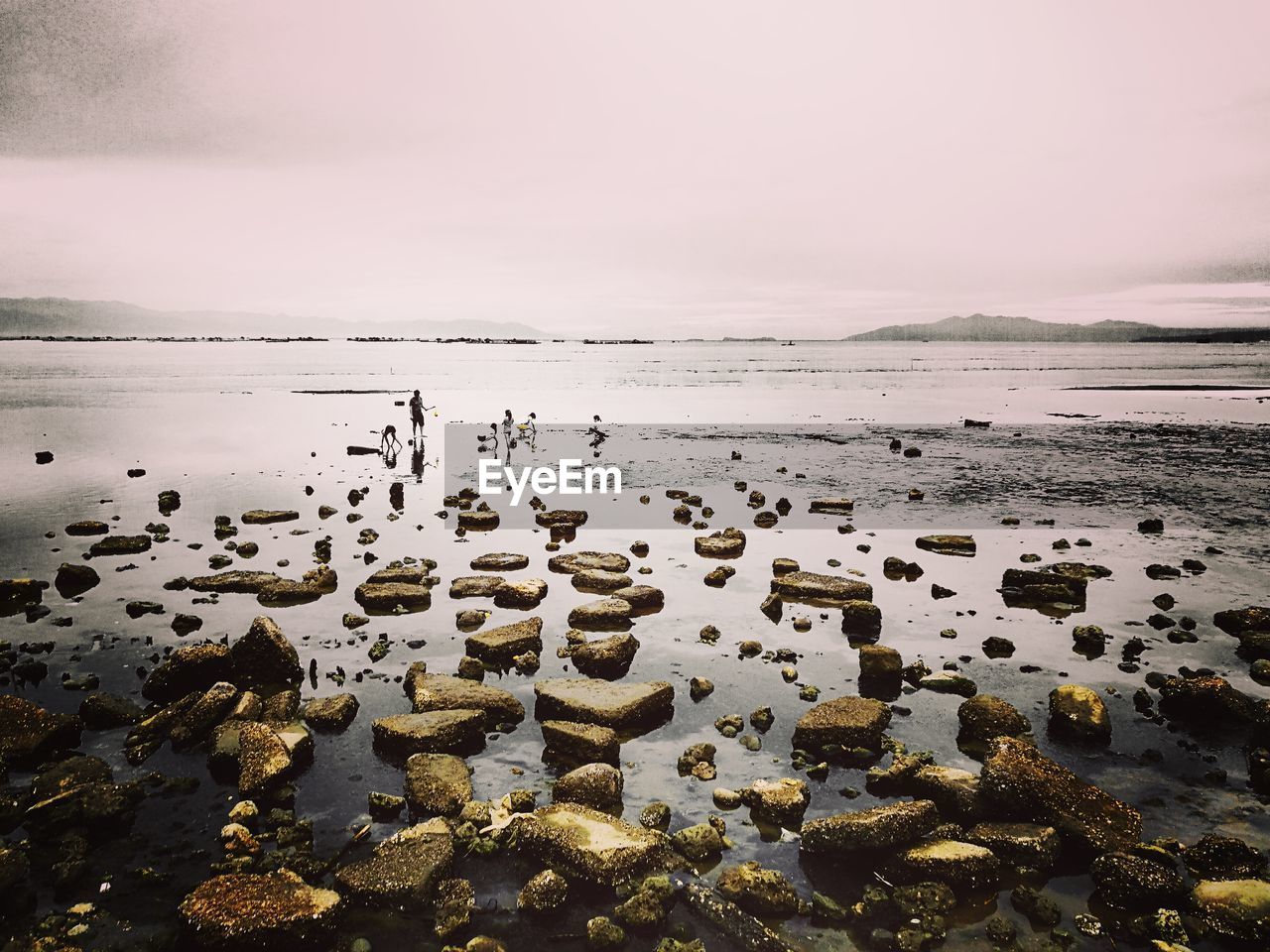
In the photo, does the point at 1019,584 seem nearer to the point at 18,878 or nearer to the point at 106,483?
the point at 18,878

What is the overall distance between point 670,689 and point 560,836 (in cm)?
299

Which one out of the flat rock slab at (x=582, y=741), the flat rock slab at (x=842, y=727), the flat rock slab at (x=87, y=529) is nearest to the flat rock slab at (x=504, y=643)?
the flat rock slab at (x=582, y=741)

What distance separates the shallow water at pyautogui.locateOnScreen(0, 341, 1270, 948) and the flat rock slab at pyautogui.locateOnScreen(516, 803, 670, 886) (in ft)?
0.93

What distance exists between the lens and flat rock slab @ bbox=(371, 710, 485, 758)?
24.9 feet

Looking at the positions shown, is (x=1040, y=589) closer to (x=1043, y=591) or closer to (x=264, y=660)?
(x=1043, y=591)

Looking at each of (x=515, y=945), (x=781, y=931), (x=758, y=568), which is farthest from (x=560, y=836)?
(x=758, y=568)

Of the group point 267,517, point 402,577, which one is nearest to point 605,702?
point 402,577

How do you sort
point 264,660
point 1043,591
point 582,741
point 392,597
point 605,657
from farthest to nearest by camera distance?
point 1043,591, point 392,597, point 605,657, point 264,660, point 582,741

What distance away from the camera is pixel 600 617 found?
1127cm

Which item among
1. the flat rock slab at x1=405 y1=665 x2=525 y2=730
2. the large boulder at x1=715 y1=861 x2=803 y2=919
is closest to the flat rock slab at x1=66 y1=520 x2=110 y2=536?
the flat rock slab at x1=405 y1=665 x2=525 y2=730

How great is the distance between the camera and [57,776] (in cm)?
697

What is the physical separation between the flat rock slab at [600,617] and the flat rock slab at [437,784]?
400 cm

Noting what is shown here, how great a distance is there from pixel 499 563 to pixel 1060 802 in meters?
10.4

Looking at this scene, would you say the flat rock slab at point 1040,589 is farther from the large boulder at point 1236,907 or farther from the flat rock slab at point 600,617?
the large boulder at point 1236,907
